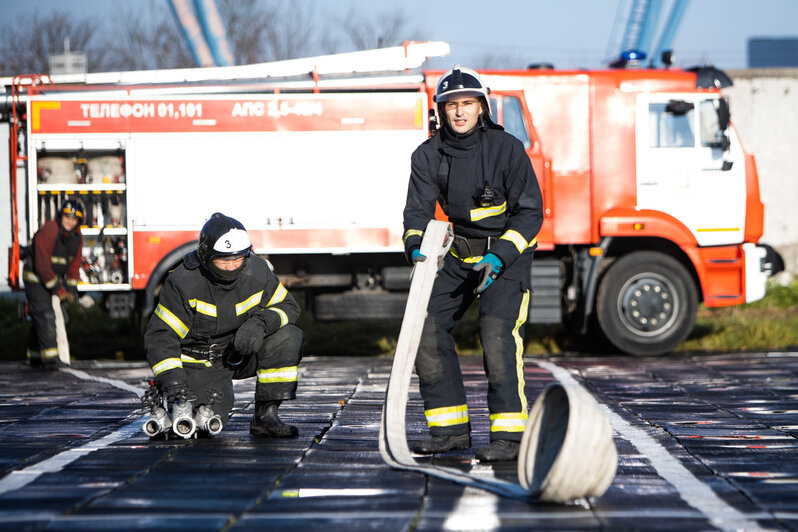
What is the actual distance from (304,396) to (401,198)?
3.62 meters

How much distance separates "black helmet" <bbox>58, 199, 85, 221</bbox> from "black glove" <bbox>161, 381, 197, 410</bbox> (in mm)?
5213

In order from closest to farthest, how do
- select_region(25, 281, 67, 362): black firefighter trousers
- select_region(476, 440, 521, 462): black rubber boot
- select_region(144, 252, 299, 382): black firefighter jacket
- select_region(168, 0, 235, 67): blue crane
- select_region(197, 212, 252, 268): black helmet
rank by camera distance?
select_region(476, 440, 521, 462): black rubber boot → select_region(197, 212, 252, 268): black helmet → select_region(144, 252, 299, 382): black firefighter jacket → select_region(25, 281, 67, 362): black firefighter trousers → select_region(168, 0, 235, 67): blue crane

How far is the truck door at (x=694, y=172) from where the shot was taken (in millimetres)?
11539

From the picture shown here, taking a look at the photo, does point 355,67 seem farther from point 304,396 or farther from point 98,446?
point 98,446

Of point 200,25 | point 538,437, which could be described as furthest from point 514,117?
point 200,25

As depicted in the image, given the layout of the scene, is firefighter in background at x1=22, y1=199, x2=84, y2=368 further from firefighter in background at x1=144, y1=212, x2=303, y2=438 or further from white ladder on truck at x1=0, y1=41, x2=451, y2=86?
firefighter in background at x1=144, y1=212, x2=303, y2=438

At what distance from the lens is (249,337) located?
5898 millimetres

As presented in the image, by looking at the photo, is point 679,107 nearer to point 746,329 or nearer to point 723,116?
point 723,116

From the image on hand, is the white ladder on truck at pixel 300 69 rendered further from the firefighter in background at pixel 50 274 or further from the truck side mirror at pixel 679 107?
the truck side mirror at pixel 679 107

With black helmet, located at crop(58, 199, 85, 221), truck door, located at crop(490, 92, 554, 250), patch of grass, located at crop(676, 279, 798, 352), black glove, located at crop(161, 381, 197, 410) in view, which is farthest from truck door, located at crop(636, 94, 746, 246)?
black glove, located at crop(161, 381, 197, 410)

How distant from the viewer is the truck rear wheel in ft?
38.2

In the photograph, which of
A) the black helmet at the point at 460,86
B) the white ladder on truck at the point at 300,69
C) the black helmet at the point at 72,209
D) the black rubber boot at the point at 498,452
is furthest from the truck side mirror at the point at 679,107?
the black rubber boot at the point at 498,452

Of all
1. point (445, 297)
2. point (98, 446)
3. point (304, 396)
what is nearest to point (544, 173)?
point (304, 396)

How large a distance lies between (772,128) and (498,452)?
44.8ft
